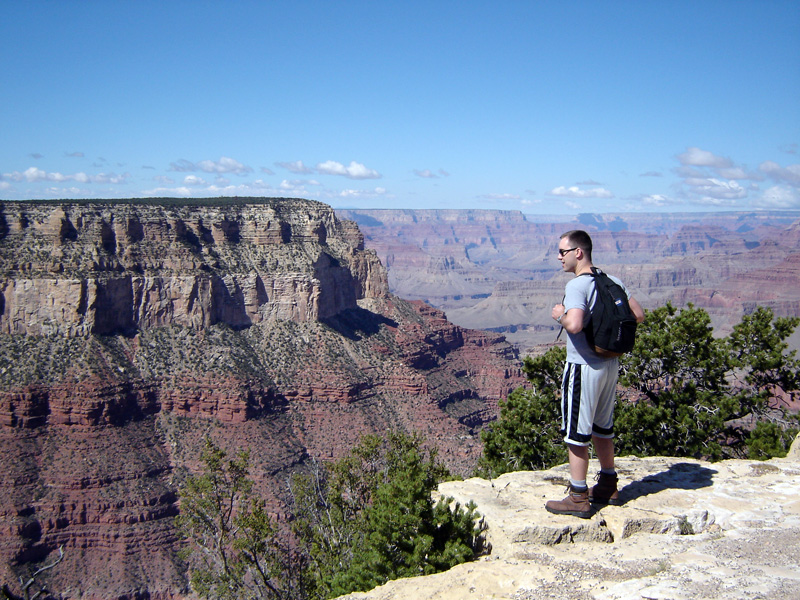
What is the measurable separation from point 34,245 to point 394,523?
169ft

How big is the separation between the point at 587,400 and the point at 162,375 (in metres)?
45.9

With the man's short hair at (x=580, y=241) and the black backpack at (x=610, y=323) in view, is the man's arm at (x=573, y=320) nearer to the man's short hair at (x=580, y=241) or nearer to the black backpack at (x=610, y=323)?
the black backpack at (x=610, y=323)

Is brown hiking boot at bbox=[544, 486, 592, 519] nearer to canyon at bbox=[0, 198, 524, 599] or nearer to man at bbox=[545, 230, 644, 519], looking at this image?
man at bbox=[545, 230, 644, 519]

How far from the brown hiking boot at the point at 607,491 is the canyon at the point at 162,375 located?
33.7 meters

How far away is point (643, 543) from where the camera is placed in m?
8.35

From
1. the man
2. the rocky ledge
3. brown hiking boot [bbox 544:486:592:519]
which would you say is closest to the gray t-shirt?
the man

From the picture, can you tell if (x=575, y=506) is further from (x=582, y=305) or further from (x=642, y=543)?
(x=582, y=305)

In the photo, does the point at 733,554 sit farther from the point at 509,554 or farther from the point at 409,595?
the point at 409,595

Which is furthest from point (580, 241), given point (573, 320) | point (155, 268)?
point (155, 268)

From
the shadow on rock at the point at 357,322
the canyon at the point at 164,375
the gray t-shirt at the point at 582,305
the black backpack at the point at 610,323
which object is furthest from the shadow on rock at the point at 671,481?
the shadow on rock at the point at 357,322

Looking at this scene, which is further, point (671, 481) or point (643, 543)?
point (671, 481)

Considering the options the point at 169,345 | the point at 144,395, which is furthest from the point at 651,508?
the point at 169,345

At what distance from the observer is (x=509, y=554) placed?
840 cm

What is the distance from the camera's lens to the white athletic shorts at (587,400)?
8.88 meters
